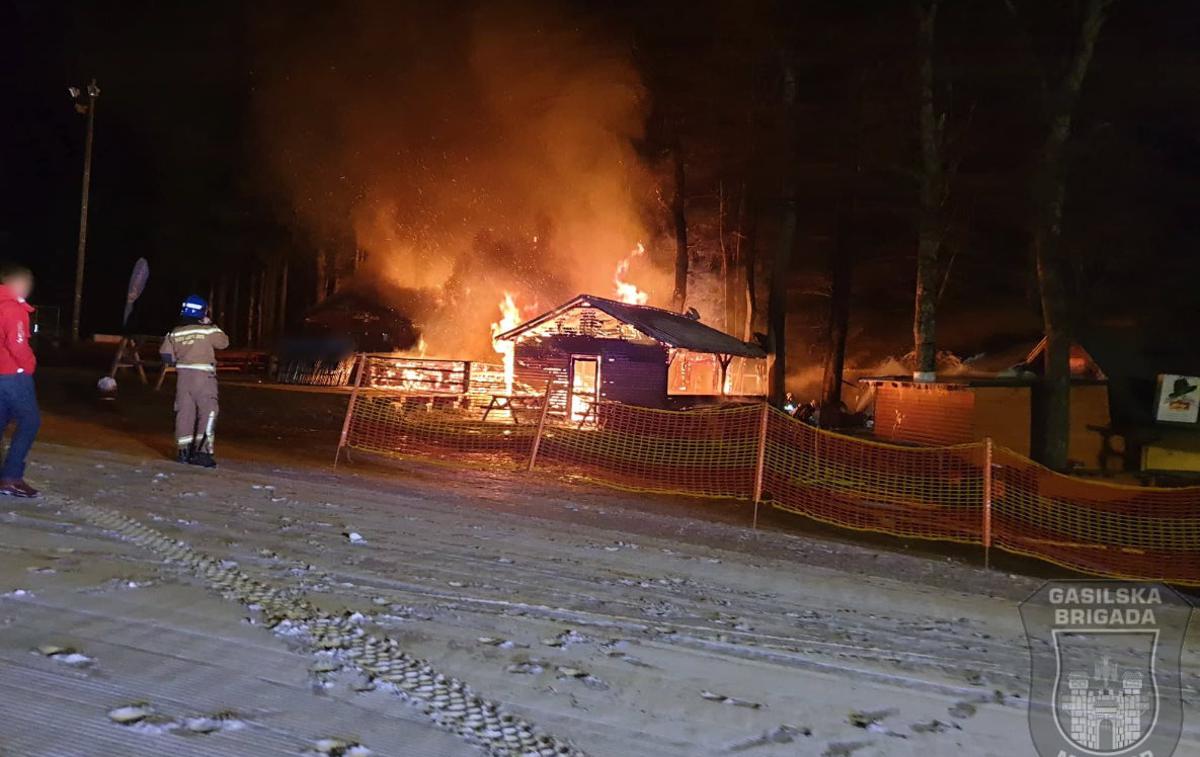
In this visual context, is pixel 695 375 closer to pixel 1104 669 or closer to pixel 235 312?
pixel 1104 669

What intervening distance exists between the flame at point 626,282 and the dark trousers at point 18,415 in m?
25.8

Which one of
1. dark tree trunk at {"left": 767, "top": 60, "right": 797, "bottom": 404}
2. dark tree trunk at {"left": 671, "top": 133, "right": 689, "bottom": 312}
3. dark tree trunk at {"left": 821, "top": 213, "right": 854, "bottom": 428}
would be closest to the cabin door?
dark tree trunk at {"left": 767, "top": 60, "right": 797, "bottom": 404}

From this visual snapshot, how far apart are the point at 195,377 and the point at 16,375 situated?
236 centimetres

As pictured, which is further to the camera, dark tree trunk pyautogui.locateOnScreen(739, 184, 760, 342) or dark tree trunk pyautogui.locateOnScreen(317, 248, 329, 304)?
dark tree trunk pyautogui.locateOnScreen(317, 248, 329, 304)

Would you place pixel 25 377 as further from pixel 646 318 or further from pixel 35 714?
pixel 646 318

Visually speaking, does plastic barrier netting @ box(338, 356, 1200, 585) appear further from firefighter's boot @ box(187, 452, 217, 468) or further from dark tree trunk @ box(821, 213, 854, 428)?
dark tree trunk @ box(821, 213, 854, 428)

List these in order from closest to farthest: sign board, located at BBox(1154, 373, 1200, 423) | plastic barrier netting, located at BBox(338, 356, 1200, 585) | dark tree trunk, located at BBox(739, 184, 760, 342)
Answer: plastic barrier netting, located at BBox(338, 356, 1200, 585)
sign board, located at BBox(1154, 373, 1200, 423)
dark tree trunk, located at BBox(739, 184, 760, 342)

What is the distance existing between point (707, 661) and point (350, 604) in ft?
5.91

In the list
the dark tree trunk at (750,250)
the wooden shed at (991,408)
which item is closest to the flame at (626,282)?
the dark tree trunk at (750,250)

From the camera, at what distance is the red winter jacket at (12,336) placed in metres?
5.91

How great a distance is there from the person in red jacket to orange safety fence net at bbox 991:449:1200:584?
8.52 meters

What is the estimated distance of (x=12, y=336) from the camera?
593cm

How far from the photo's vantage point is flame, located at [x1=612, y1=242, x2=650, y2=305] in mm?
31453

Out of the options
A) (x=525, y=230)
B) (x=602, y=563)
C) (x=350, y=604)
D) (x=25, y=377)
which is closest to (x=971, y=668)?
(x=602, y=563)
